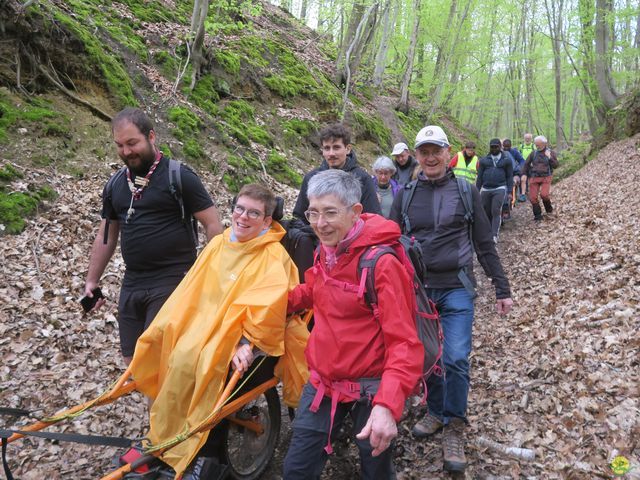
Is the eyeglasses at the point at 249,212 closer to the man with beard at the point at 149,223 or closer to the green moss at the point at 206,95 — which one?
the man with beard at the point at 149,223

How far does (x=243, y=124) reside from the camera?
11508mm

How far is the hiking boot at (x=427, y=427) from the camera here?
417cm

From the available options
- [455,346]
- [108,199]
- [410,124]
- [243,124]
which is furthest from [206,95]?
[410,124]

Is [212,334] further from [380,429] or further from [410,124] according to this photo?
[410,124]

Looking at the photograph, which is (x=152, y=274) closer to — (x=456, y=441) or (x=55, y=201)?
(x=456, y=441)

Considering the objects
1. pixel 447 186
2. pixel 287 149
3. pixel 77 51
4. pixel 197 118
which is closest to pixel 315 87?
pixel 287 149

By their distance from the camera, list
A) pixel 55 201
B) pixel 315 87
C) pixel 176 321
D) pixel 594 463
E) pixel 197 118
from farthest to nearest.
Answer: pixel 315 87 → pixel 197 118 → pixel 55 201 → pixel 594 463 → pixel 176 321

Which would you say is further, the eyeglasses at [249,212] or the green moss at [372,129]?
the green moss at [372,129]

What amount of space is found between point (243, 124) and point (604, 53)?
15.5 meters

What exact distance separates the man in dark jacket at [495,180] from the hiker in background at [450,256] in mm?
7492

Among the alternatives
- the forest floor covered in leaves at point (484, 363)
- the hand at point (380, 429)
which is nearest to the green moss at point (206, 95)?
the forest floor covered in leaves at point (484, 363)

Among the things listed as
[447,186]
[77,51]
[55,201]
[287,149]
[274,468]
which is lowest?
[274,468]

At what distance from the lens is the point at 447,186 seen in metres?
4.09

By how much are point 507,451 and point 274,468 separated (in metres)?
2.06
